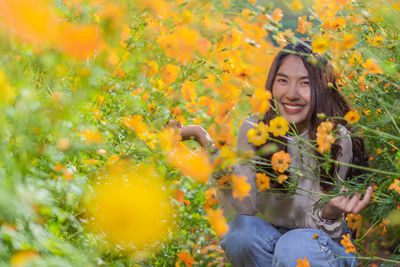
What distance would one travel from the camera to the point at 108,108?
184 cm

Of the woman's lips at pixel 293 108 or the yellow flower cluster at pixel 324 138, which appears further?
the woman's lips at pixel 293 108

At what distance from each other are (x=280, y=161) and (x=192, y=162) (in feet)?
0.95

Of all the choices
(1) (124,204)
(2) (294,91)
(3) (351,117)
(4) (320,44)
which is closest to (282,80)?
(2) (294,91)

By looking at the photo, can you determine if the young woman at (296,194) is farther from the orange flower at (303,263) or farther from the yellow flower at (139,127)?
the yellow flower at (139,127)

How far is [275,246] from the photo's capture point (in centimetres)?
169

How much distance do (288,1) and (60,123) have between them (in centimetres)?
77

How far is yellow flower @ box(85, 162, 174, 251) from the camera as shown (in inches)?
48.6

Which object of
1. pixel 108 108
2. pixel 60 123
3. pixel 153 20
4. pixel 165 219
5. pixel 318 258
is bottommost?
pixel 318 258

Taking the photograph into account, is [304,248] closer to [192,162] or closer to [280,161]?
[280,161]

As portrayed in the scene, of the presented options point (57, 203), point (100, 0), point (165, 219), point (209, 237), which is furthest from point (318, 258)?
point (209, 237)

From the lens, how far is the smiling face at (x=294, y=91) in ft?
5.51

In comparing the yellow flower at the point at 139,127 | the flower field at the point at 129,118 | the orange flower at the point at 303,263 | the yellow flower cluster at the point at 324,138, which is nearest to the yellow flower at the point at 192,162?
the flower field at the point at 129,118

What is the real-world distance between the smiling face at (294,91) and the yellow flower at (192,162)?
0.40m

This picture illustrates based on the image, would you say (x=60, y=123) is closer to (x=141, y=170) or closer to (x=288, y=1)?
(x=141, y=170)
